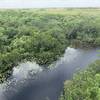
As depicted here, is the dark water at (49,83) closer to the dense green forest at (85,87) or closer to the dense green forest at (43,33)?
the dense green forest at (43,33)

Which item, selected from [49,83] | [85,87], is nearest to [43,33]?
[49,83]

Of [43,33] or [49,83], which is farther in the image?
[43,33]

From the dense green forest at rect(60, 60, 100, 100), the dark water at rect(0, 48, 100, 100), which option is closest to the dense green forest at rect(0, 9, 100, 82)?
the dark water at rect(0, 48, 100, 100)

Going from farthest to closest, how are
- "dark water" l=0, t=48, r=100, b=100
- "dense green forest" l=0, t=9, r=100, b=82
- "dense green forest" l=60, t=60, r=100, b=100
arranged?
"dense green forest" l=0, t=9, r=100, b=82
"dark water" l=0, t=48, r=100, b=100
"dense green forest" l=60, t=60, r=100, b=100

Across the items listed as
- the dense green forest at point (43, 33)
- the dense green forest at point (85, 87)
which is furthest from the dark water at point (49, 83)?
the dense green forest at point (85, 87)

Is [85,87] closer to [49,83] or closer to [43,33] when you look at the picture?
[49,83]

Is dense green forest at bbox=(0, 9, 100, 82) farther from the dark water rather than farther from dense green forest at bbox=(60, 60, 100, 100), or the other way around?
dense green forest at bbox=(60, 60, 100, 100)

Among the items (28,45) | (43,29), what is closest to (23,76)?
(28,45)
